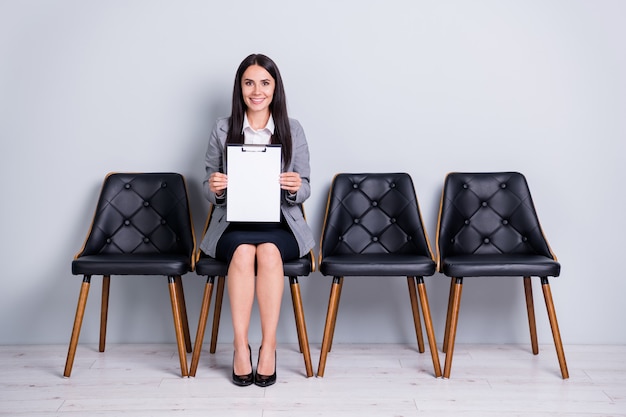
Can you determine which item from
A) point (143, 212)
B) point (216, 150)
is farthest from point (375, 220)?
point (143, 212)

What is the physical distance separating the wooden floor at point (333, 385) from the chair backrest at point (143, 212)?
480mm

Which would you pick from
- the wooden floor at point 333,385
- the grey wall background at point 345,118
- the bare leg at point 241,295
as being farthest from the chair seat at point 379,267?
the grey wall background at point 345,118

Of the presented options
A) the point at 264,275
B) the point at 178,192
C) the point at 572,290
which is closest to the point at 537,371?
the point at 572,290

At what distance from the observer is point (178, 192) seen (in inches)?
121

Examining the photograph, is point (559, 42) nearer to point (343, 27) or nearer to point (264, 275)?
point (343, 27)

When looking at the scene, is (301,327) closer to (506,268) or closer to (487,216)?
(506,268)

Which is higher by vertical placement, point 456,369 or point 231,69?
point 231,69

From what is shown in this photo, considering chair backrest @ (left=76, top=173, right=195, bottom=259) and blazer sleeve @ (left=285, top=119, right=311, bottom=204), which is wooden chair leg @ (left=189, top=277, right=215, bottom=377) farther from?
blazer sleeve @ (left=285, top=119, right=311, bottom=204)

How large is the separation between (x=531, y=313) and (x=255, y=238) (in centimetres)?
132

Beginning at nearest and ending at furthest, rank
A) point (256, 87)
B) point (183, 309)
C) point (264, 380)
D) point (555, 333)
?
1. point (264, 380)
2. point (555, 333)
3. point (256, 87)
4. point (183, 309)

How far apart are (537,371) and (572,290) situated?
61 cm

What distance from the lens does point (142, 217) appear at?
10.1 feet

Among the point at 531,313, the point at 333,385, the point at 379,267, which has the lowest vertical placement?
the point at 333,385

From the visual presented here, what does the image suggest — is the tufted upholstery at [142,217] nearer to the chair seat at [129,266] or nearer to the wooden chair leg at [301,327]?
the chair seat at [129,266]
